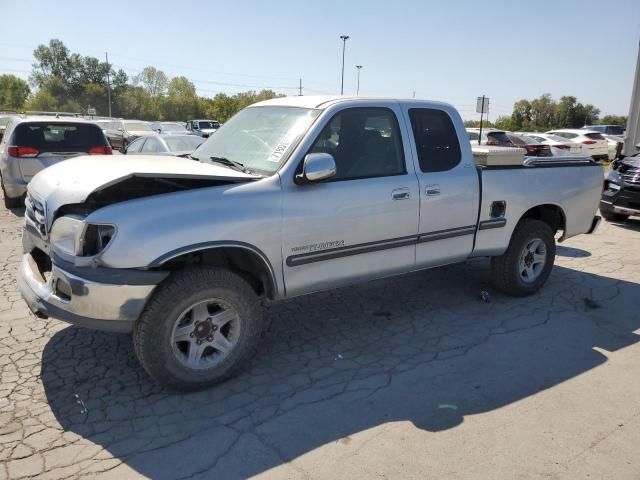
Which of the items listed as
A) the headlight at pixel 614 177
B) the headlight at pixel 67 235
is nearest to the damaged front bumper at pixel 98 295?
the headlight at pixel 67 235

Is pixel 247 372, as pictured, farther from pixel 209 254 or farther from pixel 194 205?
pixel 194 205

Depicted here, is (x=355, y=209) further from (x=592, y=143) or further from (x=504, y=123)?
(x=504, y=123)

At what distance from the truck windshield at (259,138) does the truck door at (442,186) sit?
1.04 metres

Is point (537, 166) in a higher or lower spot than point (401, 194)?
higher

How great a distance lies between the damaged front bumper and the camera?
10.0ft

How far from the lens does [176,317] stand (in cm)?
329

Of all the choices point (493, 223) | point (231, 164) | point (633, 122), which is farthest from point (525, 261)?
point (633, 122)

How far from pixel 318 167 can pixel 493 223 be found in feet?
7.23

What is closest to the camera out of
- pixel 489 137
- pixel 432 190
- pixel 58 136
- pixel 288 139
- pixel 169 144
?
pixel 288 139

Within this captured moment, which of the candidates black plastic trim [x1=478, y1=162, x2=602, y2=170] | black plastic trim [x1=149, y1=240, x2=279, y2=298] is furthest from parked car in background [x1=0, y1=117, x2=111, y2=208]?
black plastic trim [x1=478, y1=162, x2=602, y2=170]

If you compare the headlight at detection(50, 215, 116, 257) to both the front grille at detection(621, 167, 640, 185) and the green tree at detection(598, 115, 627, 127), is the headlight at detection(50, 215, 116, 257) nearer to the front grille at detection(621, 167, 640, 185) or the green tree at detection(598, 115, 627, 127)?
the front grille at detection(621, 167, 640, 185)

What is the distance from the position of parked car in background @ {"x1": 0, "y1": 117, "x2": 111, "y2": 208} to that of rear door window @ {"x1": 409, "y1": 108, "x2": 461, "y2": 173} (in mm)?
6614

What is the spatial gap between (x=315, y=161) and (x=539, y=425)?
2.26 metres

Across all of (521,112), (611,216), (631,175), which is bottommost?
(611,216)
